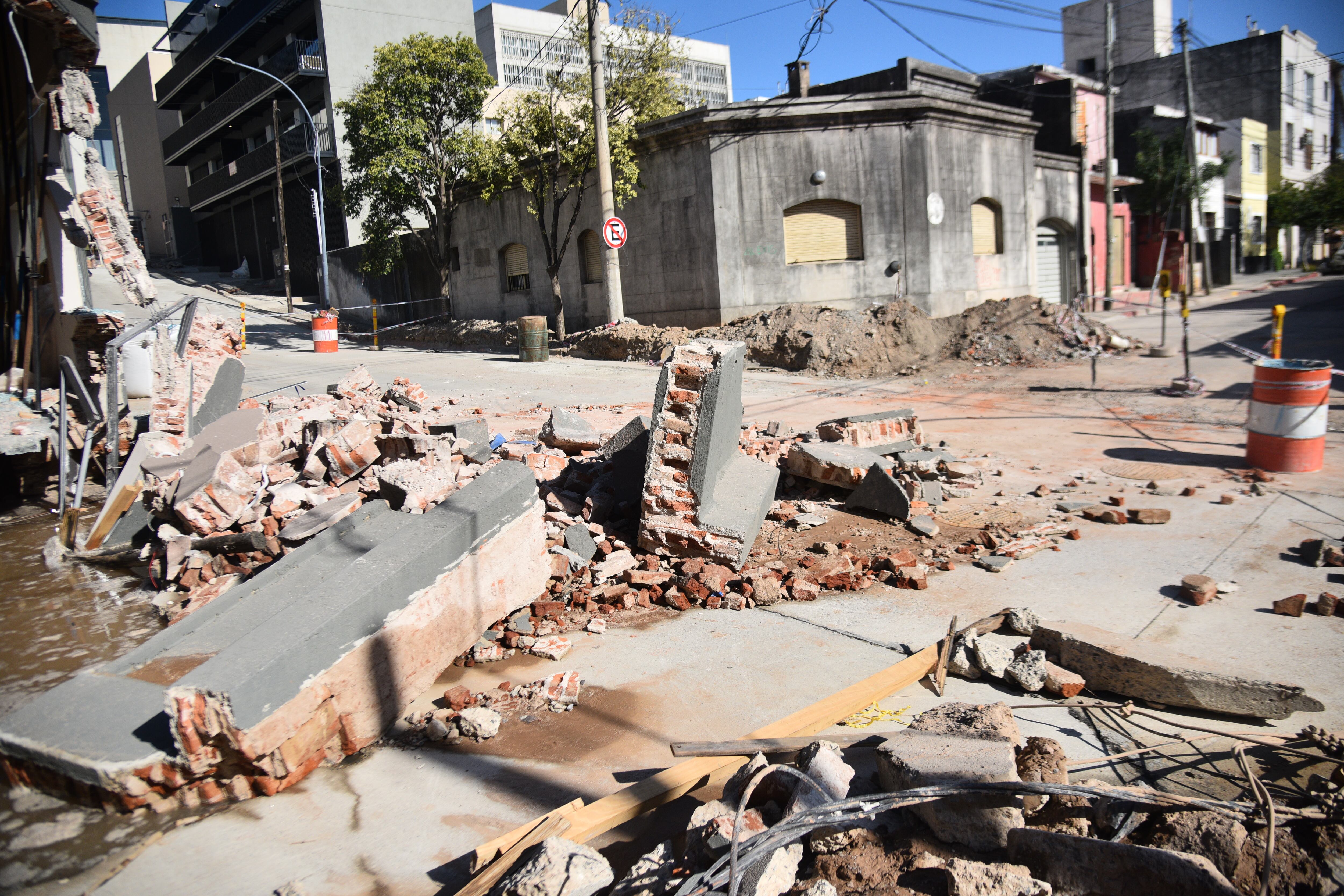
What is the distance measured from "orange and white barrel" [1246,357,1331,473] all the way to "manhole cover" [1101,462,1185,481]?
0.73 m

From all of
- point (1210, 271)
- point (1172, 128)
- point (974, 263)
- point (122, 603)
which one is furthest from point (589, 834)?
point (1172, 128)

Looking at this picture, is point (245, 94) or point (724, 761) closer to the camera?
point (724, 761)

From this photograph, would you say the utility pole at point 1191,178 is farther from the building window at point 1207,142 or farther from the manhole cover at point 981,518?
the manhole cover at point 981,518

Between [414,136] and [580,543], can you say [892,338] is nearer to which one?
[580,543]

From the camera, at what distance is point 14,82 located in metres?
11.0

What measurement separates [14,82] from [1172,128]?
42.9 m

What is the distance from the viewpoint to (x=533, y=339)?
56.1 feet

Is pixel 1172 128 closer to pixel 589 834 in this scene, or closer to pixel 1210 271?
pixel 1210 271

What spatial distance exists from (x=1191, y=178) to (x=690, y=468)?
112ft

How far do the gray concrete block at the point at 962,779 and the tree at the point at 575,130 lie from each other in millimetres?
17701

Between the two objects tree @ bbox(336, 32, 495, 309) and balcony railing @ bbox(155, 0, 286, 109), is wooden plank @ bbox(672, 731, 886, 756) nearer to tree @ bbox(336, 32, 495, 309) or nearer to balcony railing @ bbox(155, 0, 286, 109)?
tree @ bbox(336, 32, 495, 309)

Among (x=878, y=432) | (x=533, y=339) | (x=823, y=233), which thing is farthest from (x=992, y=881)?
(x=823, y=233)

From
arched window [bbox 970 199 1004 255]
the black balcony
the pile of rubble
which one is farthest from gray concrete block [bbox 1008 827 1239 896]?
the black balcony

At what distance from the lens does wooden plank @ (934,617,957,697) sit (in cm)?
363
